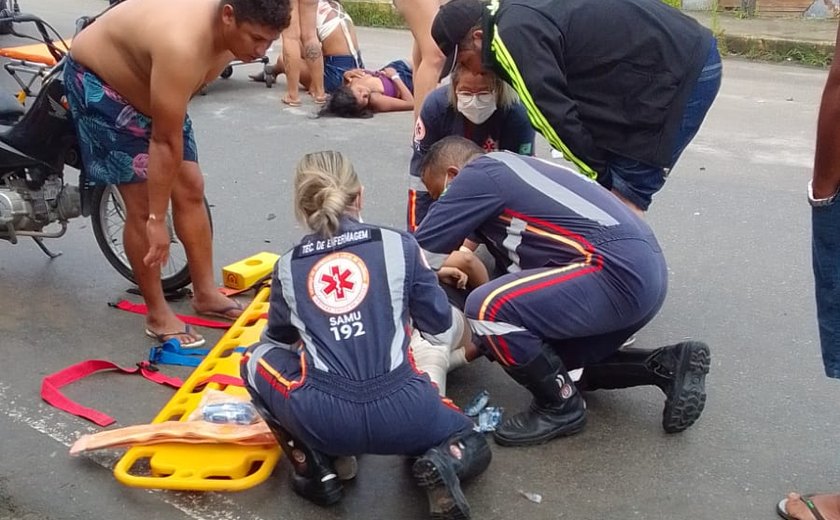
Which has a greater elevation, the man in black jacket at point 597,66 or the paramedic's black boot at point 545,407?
the man in black jacket at point 597,66

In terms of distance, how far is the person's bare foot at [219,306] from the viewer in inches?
162

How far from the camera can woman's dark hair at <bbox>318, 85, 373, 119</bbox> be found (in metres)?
7.67

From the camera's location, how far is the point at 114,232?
175 inches

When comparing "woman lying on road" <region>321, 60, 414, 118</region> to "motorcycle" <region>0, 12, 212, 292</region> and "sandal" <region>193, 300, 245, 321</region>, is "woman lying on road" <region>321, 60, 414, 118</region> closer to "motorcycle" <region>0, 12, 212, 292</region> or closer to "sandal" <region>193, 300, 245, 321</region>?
"motorcycle" <region>0, 12, 212, 292</region>

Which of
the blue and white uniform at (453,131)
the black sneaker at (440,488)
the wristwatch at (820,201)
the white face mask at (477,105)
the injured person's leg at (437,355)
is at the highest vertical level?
the wristwatch at (820,201)

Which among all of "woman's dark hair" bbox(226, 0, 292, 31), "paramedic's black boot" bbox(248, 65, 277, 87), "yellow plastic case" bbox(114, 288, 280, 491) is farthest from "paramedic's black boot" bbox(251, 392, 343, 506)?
"paramedic's black boot" bbox(248, 65, 277, 87)

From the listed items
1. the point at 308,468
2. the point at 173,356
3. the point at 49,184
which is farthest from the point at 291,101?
the point at 308,468

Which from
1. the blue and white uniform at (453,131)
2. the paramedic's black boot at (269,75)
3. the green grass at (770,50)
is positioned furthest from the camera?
the green grass at (770,50)

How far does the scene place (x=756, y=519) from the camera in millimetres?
2768

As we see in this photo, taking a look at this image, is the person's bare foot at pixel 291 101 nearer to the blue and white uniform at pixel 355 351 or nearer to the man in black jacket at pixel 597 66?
the man in black jacket at pixel 597 66

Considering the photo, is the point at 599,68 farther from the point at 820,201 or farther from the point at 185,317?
the point at 185,317

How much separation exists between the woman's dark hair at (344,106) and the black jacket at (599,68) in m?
4.36

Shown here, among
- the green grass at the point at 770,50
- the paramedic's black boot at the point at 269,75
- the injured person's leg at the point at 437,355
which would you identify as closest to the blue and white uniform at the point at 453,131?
the injured person's leg at the point at 437,355

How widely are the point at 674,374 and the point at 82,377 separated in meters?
2.17
